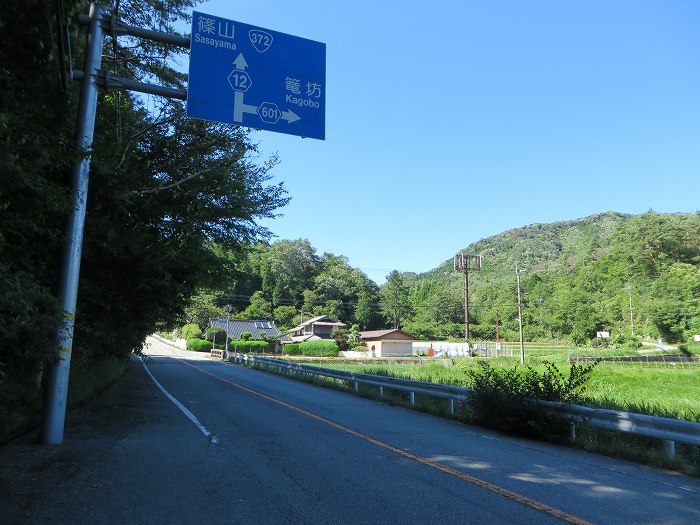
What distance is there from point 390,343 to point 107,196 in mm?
68618

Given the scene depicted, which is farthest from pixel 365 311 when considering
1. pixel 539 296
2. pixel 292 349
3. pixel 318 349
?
pixel 292 349

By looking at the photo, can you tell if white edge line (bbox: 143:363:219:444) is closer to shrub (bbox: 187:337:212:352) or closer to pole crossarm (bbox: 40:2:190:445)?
pole crossarm (bbox: 40:2:190:445)

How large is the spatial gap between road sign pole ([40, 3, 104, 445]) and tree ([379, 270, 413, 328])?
354 feet

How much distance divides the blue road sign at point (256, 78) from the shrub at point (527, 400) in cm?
625

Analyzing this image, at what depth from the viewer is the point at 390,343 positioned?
75375 millimetres

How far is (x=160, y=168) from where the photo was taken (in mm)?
12219

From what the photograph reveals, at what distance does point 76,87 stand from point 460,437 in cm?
977

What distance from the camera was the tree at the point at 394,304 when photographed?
375 ft

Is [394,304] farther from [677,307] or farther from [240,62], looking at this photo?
[240,62]

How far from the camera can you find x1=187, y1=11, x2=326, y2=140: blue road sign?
25.8 ft

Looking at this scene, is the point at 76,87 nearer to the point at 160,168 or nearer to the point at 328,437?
the point at 160,168

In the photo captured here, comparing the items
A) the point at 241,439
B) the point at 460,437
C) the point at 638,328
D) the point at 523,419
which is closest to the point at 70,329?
the point at 241,439

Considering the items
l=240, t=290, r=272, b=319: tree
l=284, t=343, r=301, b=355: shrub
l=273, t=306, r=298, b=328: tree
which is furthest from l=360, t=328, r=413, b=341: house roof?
l=240, t=290, r=272, b=319: tree

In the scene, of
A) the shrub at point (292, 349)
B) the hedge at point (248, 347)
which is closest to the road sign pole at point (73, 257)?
the shrub at point (292, 349)
